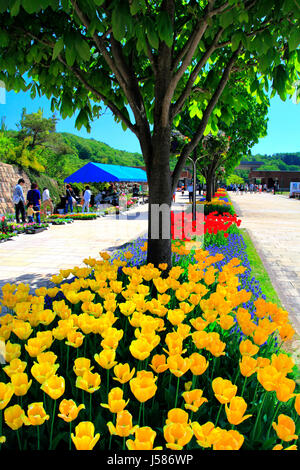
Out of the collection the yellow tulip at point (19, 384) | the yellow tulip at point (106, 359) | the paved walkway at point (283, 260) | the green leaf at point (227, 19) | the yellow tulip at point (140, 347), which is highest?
the green leaf at point (227, 19)

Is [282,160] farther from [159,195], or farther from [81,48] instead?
[81,48]

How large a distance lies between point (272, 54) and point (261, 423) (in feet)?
9.12

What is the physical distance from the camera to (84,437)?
1066mm

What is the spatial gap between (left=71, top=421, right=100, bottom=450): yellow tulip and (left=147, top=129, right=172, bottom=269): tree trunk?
3134mm

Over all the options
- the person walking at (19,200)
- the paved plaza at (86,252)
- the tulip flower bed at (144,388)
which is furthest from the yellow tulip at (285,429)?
the person walking at (19,200)

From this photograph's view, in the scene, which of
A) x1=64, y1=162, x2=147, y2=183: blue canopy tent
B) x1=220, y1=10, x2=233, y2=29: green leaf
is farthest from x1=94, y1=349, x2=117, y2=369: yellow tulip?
x1=64, y1=162, x2=147, y2=183: blue canopy tent

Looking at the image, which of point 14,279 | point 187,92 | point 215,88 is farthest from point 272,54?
point 14,279

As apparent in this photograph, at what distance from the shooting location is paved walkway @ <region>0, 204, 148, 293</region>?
6.27 m

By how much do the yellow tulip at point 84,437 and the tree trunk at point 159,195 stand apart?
10.3ft

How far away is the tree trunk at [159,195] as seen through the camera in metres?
4.16

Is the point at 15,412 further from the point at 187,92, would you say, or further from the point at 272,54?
the point at 187,92

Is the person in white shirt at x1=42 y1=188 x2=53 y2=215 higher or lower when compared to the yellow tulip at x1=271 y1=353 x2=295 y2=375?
higher

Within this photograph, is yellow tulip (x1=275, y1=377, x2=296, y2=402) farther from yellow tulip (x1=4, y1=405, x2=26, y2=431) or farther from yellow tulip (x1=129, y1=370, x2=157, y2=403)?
yellow tulip (x1=4, y1=405, x2=26, y2=431)

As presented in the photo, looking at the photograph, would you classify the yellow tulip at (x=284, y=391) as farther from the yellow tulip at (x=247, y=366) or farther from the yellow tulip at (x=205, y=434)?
the yellow tulip at (x=205, y=434)
